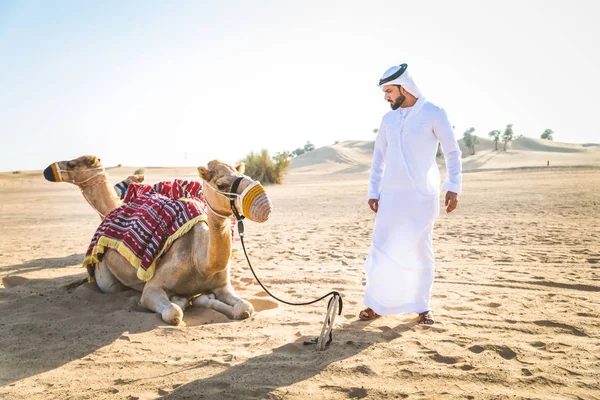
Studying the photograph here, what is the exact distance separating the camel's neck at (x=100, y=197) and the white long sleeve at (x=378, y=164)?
367 cm

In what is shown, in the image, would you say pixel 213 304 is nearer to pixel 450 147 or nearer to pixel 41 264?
pixel 450 147

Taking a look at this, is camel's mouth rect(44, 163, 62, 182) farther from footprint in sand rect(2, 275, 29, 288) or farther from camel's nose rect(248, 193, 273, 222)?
camel's nose rect(248, 193, 273, 222)

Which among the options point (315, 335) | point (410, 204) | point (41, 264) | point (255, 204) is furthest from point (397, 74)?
point (41, 264)

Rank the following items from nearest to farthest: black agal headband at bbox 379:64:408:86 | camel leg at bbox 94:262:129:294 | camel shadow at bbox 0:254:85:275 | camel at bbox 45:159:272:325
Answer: camel at bbox 45:159:272:325, black agal headband at bbox 379:64:408:86, camel leg at bbox 94:262:129:294, camel shadow at bbox 0:254:85:275

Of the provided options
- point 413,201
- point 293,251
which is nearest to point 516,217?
point 293,251

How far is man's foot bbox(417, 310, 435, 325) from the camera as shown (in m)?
4.23

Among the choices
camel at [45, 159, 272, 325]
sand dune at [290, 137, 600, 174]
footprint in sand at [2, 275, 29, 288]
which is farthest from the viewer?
sand dune at [290, 137, 600, 174]

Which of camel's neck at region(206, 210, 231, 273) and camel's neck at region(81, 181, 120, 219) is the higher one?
camel's neck at region(81, 181, 120, 219)

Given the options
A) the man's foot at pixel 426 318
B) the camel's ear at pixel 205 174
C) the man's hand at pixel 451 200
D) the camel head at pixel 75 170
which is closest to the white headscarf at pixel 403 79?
the man's hand at pixel 451 200

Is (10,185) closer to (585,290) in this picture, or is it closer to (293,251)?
(293,251)

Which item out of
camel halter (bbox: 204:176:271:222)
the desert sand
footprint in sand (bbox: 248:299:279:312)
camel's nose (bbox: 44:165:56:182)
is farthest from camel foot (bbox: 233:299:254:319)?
camel's nose (bbox: 44:165:56:182)

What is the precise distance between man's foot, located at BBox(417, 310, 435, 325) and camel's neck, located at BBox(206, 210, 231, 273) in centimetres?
181

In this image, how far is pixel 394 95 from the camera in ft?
14.5

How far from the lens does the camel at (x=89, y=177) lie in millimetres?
6176
